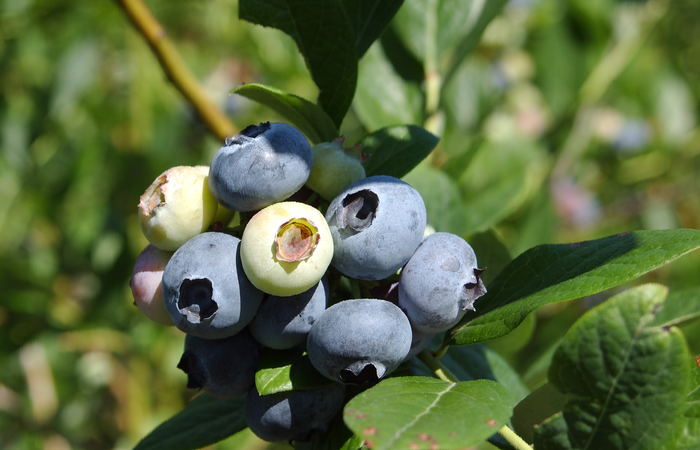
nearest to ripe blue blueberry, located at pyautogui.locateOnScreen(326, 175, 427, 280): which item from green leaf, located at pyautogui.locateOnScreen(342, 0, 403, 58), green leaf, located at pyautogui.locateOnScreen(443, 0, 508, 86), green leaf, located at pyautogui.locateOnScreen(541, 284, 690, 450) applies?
green leaf, located at pyautogui.locateOnScreen(541, 284, 690, 450)

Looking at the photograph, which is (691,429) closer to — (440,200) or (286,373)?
(286,373)

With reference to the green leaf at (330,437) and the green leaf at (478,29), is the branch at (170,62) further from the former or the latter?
the green leaf at (330,437)

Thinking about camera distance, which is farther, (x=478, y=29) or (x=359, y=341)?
(x=478, y=29)

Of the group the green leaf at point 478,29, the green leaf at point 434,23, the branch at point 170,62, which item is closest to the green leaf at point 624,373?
the green leaf at point 478,29


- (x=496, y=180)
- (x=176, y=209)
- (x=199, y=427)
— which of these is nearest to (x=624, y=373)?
(x=176, y=209)

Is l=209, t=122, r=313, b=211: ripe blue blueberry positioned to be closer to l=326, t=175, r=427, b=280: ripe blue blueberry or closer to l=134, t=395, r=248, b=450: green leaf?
l=326, t=175, r=427, b=280: ripe blue blueberry
